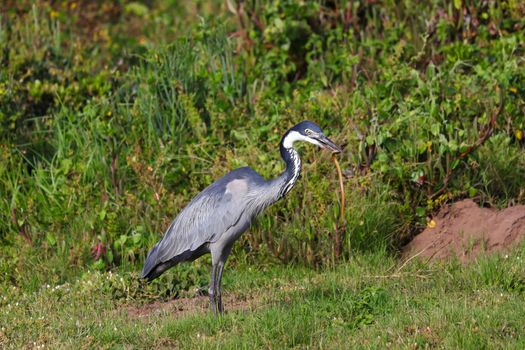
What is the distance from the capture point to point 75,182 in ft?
27.5

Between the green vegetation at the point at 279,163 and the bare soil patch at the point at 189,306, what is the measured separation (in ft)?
0.37

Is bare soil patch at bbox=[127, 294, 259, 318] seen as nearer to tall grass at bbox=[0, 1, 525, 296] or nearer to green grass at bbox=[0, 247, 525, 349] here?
green grass at bbox=[0, 247, 525, 349]

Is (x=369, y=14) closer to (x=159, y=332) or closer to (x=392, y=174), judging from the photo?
(x=392, y=174)

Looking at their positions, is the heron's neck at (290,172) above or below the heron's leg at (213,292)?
above

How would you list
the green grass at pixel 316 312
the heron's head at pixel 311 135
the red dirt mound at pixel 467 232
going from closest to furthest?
the green grass at pixel 316 312
the heron's head at pixel 311 135
the red dirt mound at pixel 467 232

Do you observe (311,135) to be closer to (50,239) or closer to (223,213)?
(223,213)

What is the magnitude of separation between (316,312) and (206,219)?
100 centimetres

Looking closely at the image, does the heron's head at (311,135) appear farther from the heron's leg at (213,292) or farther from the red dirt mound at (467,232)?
the red dirt mound at (467,232)

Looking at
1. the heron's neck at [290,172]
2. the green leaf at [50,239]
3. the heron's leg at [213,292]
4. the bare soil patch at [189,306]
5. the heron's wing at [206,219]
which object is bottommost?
the bare soil patch at [189,306]

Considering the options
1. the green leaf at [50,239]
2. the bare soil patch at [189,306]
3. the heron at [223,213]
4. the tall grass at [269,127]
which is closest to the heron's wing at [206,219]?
the heron at [223,213]

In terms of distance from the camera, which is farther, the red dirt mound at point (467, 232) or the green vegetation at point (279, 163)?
the red dirt mound at point (467, 232)

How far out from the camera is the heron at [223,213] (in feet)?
21.2

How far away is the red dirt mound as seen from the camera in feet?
24.7

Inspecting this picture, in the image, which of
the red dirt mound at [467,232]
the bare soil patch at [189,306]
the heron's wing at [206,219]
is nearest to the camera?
the heron's wing at [206,219]
